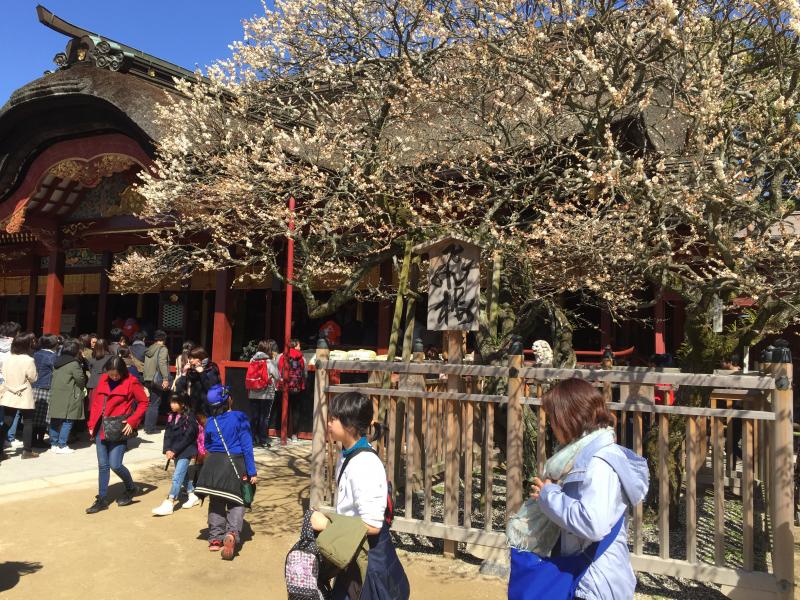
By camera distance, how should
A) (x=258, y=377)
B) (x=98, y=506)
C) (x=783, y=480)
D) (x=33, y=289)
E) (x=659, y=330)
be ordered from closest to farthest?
(x=783, y=480) → (x=98, y=506) → (x=659, y=330) → (x=258, y=377) → (x=33, y=289)

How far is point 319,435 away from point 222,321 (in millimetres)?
6810

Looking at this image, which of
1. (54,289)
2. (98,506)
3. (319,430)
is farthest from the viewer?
(54,289)

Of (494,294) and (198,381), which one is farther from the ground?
(494,294)

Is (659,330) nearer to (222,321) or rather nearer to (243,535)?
(243,535)

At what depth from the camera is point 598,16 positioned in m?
5.03

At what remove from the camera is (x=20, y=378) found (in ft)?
25.5

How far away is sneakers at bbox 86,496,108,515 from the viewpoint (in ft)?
18.7

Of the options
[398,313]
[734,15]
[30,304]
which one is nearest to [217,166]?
[398,313]

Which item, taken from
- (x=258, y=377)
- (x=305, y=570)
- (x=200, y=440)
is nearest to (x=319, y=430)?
Answer: (x=200, y=440)

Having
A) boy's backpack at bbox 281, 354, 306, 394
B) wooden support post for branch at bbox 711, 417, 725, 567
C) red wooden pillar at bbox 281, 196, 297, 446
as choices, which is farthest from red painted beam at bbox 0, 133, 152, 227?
wooden support post for branch at bbox 711, 417, 725, 567

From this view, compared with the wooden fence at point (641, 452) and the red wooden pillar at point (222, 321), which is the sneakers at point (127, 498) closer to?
the wooden fence at point (641, 452)

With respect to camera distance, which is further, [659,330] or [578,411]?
[659,330]

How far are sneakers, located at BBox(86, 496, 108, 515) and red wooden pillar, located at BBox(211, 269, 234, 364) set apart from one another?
5.32 meters

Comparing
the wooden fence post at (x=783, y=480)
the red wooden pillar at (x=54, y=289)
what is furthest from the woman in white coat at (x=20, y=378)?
the wooden fence post at (x=783, y=480)
